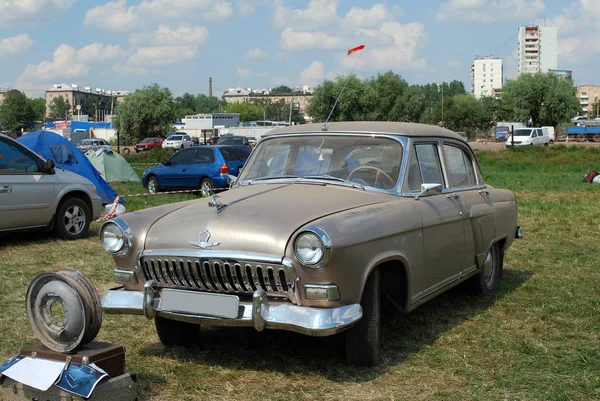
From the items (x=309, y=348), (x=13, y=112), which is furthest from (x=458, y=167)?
(x=13, y=112)

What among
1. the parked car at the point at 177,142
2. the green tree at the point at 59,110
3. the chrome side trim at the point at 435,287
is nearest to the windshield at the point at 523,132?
the parked car at the point at 177,142

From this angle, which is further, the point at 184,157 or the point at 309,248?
the point at 184,157

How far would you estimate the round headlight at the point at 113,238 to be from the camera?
4.89 metres

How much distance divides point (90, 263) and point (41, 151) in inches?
351

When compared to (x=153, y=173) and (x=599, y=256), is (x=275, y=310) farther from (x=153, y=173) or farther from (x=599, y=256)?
(x=153, y=173)

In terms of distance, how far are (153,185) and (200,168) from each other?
200 centimetres

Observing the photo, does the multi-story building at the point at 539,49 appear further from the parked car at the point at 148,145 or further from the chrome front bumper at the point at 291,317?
the chrome front bumper at the point at 291,317

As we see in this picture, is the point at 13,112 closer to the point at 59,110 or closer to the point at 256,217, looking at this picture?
the point at 59,110

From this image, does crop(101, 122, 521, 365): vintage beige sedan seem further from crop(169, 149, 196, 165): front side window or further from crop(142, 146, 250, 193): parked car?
crop(169, 149, 196, 165): front side window

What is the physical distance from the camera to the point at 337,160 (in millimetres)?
5660

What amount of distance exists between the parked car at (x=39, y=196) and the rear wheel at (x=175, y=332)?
212 inches

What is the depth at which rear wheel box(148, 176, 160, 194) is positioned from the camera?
20655 millimetres

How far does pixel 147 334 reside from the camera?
5.75 metres

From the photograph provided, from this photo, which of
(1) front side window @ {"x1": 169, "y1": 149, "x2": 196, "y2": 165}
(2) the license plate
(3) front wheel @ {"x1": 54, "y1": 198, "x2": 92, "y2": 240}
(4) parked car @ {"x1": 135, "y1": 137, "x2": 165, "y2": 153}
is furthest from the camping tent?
(4) parked car @ {"x1": 135, "y1": 137, "x2": 165, "y2": 153}
